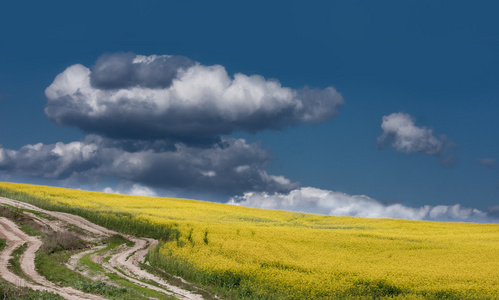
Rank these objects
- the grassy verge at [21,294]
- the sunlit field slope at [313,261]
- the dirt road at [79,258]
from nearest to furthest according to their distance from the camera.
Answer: the grassy verge at [21,294]
the dirt road at [79,258]
the sunlit field slope at [313,261]

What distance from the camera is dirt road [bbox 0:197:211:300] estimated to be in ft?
73.9

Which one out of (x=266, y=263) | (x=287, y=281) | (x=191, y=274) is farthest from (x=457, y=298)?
(x=191, y=274)

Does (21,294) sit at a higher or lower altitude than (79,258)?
lower

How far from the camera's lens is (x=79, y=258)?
30203 millimetres

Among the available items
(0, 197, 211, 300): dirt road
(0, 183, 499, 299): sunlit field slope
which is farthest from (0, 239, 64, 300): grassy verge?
(0, 183, 499, 299): sunlit field slope

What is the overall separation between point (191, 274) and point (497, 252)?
26.2 m

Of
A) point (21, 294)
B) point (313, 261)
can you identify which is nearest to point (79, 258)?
point (21, 294)

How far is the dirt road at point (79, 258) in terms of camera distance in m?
22.5

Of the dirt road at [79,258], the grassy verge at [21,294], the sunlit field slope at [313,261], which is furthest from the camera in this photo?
the sunlit field slope at [313,261]

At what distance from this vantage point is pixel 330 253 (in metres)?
33.5

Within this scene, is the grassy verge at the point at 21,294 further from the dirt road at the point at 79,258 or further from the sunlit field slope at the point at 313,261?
the sunlit field slope at the point at 313,261

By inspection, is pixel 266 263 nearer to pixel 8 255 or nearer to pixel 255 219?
pixel 8 255

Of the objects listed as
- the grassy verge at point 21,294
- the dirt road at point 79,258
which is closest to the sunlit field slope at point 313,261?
the dirt road at point 79,258

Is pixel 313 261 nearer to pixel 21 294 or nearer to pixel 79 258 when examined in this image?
pixel 79 258
